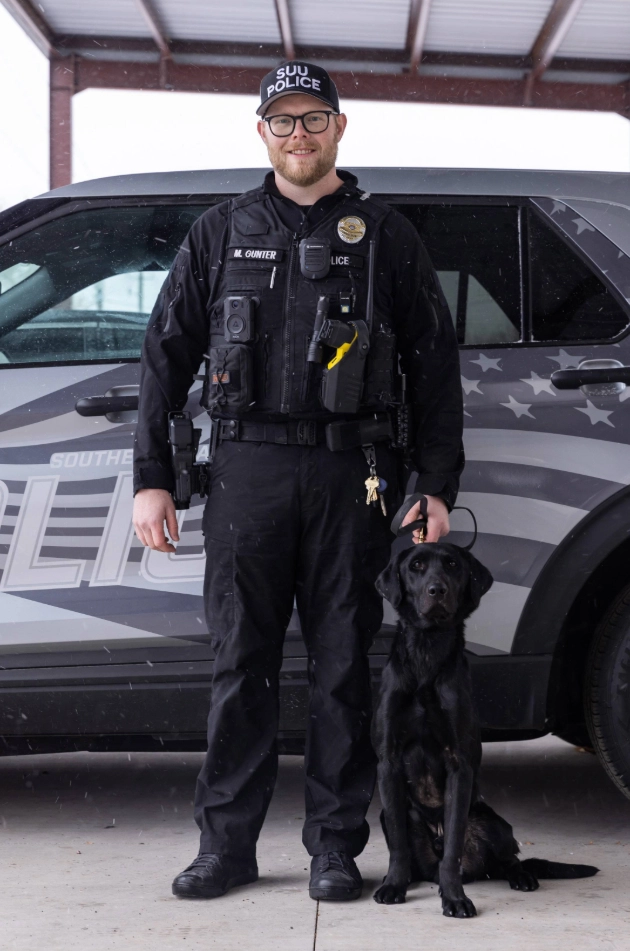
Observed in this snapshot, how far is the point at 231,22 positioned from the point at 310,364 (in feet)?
27.8

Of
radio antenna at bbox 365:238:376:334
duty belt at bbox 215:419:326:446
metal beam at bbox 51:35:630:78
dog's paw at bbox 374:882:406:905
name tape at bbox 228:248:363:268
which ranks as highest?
metal beam at bbox 51:35:630:78

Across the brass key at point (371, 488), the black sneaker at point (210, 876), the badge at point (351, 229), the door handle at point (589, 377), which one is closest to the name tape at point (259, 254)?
the badge at point (351, 229)

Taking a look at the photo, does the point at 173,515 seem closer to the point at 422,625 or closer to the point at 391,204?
the point at 422,625

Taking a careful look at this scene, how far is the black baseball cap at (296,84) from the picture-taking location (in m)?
2.52

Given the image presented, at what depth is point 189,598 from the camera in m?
2.75

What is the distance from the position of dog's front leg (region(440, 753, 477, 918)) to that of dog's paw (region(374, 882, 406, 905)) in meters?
0.10

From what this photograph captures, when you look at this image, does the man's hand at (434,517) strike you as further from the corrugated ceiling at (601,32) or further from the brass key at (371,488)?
the corrugated ceiling at (601,32)

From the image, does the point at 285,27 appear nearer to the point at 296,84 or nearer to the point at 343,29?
the point at 343,29

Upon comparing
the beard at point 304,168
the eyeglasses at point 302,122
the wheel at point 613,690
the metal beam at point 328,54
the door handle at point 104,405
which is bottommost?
the wheel at point 613,690

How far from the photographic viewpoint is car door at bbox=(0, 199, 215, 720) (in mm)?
2740

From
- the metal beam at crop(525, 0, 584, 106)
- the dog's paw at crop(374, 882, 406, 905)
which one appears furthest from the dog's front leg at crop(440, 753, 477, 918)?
the metal beam at crop(525, 0, 584, 106)

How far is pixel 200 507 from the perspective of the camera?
2.77 metres

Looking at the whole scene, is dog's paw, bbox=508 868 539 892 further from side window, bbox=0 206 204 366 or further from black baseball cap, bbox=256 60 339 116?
black baseball cap, bbox=256 60 339 116

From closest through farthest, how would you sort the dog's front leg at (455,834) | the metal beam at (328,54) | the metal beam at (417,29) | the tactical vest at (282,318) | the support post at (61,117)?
1. the dog's front leg at (455,834)
2. the tactical vest at (282,318)
3. the metal beam at (417,29)
4. the metal beam at (328,54)
5. the support post at (61,117)
